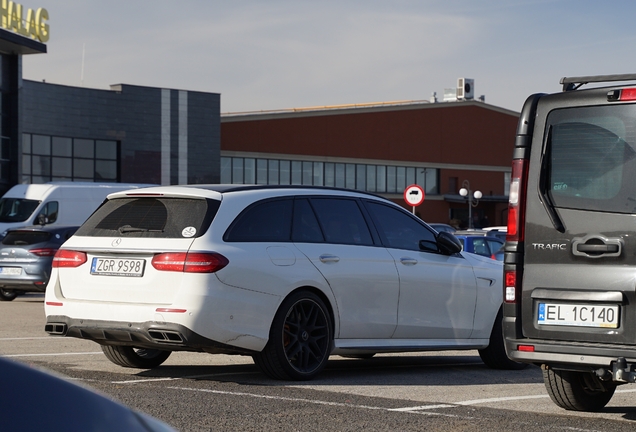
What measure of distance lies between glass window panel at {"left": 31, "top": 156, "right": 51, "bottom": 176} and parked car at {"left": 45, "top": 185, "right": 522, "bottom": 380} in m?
41.0

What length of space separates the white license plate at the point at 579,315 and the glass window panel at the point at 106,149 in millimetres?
46541

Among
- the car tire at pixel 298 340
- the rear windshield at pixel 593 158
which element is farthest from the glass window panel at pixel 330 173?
the rear windshield at pixel 593 158

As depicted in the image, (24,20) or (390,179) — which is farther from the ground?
(24,20)

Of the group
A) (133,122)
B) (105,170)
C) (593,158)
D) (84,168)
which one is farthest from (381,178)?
(593,158)

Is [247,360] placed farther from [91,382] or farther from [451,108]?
[451,108]

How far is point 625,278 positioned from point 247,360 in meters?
4.90

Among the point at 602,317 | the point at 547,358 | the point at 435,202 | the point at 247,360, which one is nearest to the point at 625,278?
the point at 602,317

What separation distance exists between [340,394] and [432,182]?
63.2 meters

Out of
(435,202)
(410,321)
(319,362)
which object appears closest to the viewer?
(319,362)

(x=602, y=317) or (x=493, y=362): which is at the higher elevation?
(x=602, y=317)

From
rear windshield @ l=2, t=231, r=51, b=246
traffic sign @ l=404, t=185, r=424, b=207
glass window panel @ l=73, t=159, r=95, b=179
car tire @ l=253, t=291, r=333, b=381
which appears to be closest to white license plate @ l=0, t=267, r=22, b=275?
rear windshield @ l=2, t=231, r=51, b=246

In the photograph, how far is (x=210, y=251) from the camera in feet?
26.5

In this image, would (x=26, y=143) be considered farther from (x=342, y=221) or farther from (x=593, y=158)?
(x=593, y=158)

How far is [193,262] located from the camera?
8.00m
